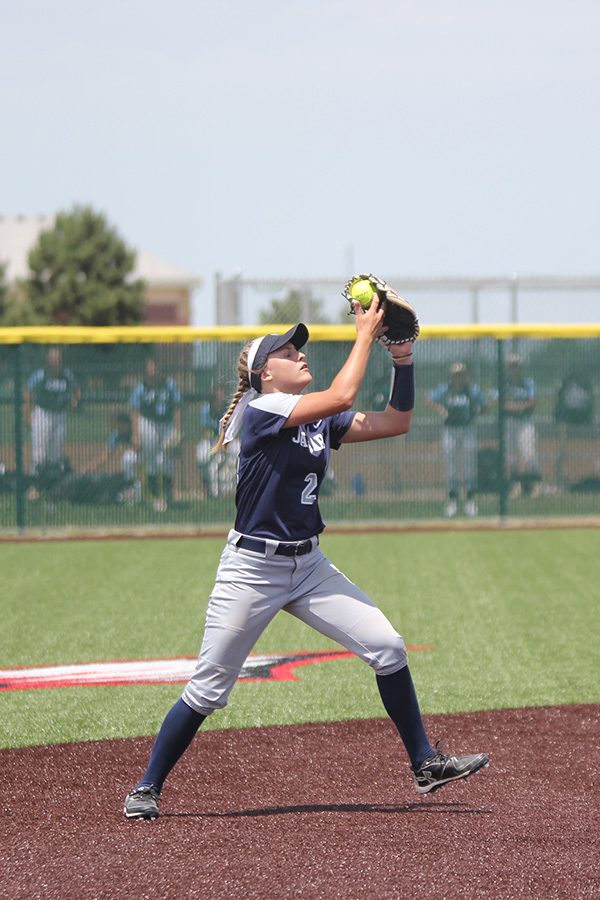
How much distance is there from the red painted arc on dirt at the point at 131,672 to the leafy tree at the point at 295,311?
8360 mm

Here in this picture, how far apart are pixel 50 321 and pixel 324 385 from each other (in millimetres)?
31872

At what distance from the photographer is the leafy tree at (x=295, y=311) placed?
1614 centimetres

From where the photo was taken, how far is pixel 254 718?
671 cm

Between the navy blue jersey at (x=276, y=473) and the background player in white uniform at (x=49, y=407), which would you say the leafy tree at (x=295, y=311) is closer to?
the background player in white uniform at (x=49, y=407)

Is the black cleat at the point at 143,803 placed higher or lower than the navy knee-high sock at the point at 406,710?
lower

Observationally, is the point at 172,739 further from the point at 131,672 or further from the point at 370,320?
the point at 131,672

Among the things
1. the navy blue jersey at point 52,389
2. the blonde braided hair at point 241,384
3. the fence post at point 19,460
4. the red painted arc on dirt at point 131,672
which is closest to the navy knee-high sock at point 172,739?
the blonde braided hair at point 241,384

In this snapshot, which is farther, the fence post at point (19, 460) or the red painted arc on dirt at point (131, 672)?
the fence post at point (19, 460)

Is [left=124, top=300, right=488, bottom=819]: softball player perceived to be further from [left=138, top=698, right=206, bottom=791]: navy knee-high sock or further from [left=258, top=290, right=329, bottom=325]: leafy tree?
[left=258, top=290, right=329, bottom=325]: leafy tree

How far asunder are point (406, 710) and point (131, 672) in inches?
120

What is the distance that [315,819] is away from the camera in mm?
4824

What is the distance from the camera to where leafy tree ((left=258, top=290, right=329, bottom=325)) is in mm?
16141

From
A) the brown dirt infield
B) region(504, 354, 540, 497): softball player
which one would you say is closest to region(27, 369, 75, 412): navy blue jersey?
region(504, 354, 540, 497): softball player

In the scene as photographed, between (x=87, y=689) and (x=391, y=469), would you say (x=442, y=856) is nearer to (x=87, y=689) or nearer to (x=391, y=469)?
(x=87, y=689)
